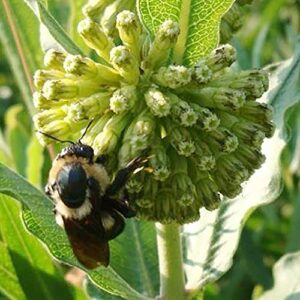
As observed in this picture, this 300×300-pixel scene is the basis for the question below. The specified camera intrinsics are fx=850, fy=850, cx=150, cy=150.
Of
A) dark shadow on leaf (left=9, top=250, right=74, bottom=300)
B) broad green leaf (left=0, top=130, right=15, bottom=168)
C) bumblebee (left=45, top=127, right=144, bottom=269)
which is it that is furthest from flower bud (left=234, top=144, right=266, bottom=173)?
broad green leaf (left=0, top=130, right=15, bottom=168)

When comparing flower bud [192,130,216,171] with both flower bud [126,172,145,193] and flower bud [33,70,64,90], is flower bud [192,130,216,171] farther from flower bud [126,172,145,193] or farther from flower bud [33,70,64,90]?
flower bud [33,70,64,90]

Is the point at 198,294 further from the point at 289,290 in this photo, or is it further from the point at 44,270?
the point at 44,270

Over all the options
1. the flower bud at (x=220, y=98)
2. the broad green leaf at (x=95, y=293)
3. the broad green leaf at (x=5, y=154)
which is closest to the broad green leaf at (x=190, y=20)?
the flower bud at (x=220, y=98)

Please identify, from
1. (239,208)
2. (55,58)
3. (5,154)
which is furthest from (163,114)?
(5,154)

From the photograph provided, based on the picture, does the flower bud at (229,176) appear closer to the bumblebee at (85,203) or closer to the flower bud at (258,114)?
the flower bud at (258,114)

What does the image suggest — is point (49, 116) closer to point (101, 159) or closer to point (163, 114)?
point (101, 159)

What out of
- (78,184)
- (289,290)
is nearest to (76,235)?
(78,184)
